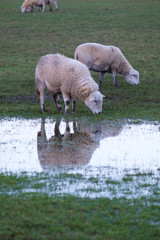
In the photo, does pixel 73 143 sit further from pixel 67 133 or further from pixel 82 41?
pixel 82 41

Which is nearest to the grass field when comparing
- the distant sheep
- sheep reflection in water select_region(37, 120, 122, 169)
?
the distant sheep

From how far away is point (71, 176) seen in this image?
7.02 meters

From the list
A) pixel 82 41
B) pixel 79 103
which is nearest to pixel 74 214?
pixel 79 103

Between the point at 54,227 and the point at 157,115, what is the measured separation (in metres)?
7.04

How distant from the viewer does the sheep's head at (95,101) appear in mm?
11431

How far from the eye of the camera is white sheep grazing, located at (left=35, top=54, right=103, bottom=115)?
11500 millimetres

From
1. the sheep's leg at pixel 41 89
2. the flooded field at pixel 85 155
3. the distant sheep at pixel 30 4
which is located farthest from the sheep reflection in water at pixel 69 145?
the distant sheep at pixel 30 4

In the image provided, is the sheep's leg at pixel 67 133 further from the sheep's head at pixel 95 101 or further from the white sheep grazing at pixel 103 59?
the white sheep grazing at pixel 103 59

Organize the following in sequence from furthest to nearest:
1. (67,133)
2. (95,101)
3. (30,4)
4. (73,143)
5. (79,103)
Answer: (30,4) → (79,103) → (95,101) → (67,133) → (73,143)

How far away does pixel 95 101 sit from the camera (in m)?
11.5

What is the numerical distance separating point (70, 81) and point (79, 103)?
209 centimetres

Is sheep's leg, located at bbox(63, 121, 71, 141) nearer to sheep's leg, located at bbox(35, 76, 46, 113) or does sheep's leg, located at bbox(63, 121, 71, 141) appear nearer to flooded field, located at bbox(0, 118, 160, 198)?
flooded field, located at bbox(0, 118, 160, 198)

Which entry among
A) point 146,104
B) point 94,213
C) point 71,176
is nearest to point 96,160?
point 71,176

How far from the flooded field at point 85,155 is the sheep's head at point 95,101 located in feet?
1.69
